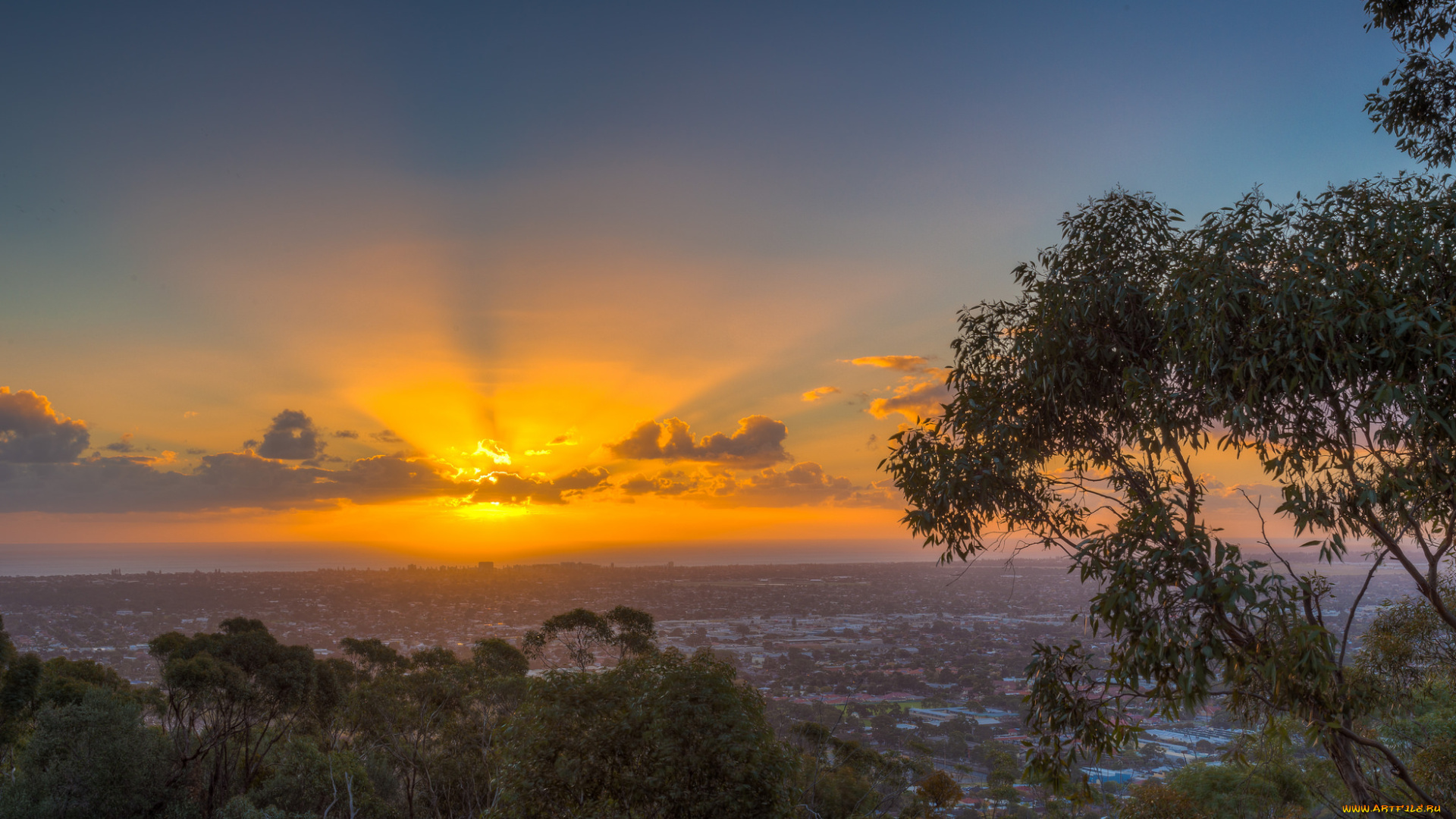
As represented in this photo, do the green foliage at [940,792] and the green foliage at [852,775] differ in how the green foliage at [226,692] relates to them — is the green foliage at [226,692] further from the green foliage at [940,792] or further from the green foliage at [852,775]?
the green foliage at [940,792]

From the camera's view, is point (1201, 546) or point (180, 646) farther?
point (180, 646)

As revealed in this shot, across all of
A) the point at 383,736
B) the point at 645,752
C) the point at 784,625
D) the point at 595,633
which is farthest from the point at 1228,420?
the point at 784,625

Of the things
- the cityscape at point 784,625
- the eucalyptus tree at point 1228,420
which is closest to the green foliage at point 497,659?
the cityscape at point 784,625

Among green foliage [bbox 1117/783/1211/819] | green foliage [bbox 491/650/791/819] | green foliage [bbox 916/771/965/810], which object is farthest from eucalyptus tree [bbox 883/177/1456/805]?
green foliage [bbox 916/771/965/810]

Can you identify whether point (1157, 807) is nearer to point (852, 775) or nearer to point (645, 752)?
point (852, 775)

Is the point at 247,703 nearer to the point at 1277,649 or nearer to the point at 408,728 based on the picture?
the point at 408,728

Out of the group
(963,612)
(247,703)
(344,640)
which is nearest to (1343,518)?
(247,703)

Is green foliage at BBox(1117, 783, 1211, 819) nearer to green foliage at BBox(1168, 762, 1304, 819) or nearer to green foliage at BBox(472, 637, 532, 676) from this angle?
green foliage at BBox(1168, 762, 1304, 819)
